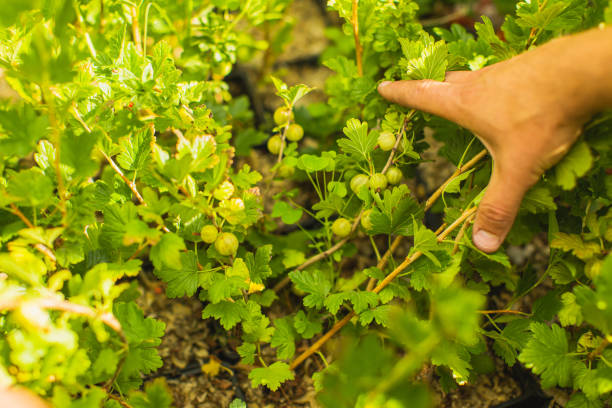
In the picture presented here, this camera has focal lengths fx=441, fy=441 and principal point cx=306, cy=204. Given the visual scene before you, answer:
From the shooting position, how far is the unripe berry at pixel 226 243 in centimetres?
80

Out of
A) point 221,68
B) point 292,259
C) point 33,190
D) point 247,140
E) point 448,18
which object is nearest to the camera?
point 33,190

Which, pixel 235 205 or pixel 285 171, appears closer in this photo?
pixel 235 205

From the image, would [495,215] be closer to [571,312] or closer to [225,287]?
[571,312]

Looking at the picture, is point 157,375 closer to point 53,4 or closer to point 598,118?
point 53,4

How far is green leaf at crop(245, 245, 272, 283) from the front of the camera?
859 mm

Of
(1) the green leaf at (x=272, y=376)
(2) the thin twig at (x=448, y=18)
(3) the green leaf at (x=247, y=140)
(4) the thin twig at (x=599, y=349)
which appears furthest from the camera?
(2) the thin twig at (x=448, y=18)

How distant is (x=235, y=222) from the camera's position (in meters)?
0.78

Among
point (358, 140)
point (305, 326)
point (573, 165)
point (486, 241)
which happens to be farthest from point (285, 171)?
point (573, 165)

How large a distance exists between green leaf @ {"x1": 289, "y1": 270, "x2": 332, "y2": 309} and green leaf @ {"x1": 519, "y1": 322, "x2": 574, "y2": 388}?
0.36 meters

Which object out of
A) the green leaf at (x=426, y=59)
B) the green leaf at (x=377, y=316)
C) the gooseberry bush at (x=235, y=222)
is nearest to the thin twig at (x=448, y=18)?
the gooseberry bush at (x=235, y=222)

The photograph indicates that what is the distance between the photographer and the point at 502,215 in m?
0.72

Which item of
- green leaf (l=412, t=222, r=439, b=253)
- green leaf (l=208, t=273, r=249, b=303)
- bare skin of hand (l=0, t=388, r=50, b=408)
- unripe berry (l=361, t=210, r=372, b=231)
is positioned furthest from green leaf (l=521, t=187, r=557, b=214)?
bare skin of hand (l=0, t=388, r=50, b=408)

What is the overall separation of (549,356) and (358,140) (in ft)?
1.67

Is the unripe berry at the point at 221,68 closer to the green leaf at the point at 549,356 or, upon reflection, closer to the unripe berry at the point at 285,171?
the unripe berry at the point at 285,171
